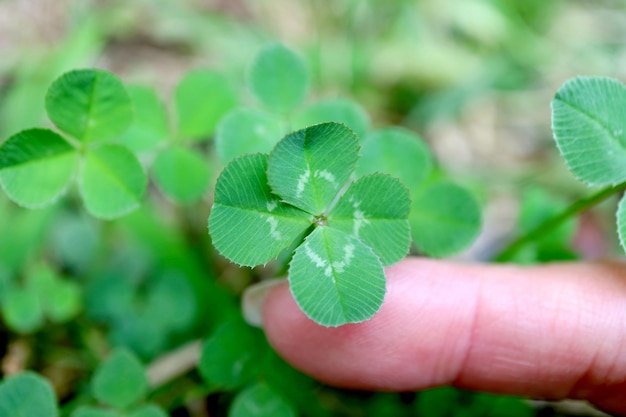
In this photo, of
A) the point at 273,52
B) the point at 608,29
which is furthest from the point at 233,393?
the point at 608,29

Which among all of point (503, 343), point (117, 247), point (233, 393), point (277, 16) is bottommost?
point (233, 393)

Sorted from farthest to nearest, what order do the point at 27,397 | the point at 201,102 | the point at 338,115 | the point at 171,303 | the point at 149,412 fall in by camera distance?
the point at 171,303
the point at 201,102
the point at 338,115
the point at 149,412
the point at 27,397

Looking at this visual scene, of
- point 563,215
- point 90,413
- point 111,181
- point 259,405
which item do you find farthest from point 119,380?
point 563,215

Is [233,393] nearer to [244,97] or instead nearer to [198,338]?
[198,338]

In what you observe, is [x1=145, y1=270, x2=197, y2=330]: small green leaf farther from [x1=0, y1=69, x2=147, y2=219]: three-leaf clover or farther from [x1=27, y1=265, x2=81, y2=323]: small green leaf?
[x1=0, y1=69, x2=147, y2=219]: three-leaf clover

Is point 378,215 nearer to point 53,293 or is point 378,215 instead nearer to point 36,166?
point 36,166

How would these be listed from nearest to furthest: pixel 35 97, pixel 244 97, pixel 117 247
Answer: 1. pixel 117 247
2. pixel 35 97
3. pixel 244 97

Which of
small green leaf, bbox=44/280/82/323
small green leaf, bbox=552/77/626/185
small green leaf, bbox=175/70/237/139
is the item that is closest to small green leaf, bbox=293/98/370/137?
small green leaf, bbox=175/70/237/139

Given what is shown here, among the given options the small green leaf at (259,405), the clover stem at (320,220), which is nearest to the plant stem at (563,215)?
the clover stem at (320,220)
